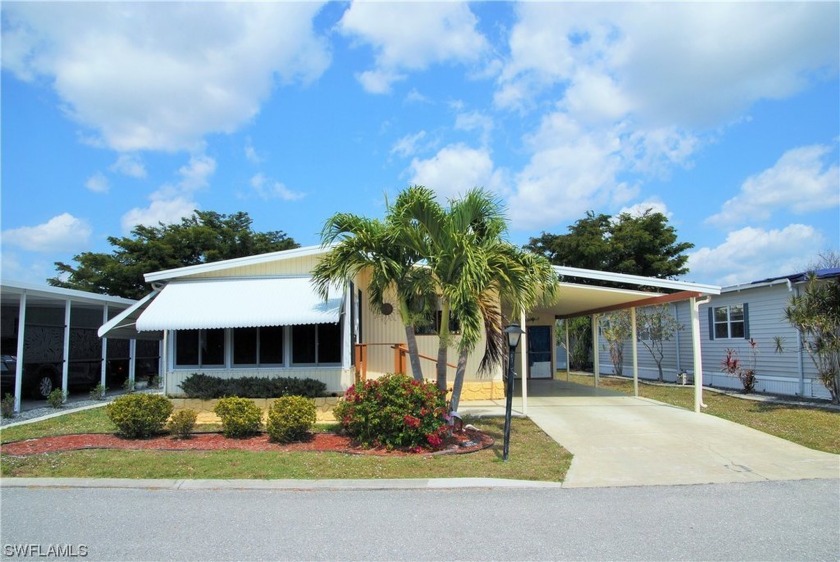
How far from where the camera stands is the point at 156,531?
5531mm

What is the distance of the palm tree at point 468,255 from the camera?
943cm

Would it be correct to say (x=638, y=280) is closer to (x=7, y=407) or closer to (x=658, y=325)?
(x=658, y=325)

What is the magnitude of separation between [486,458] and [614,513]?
108 inches

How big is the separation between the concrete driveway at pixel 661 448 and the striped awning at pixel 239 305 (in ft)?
13.3

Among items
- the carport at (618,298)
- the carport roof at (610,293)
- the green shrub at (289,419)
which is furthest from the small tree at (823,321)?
the green shrub at (289,419)

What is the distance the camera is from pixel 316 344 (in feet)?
43.7

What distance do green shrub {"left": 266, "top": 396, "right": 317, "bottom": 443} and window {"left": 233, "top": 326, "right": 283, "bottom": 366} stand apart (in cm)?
375

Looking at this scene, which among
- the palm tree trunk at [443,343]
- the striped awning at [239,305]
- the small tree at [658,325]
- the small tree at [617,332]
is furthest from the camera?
the small tree at [617,332]

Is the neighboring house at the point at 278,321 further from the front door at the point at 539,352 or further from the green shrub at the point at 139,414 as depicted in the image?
the front door at the point at 539,352

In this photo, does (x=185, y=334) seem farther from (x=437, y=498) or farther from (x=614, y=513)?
(x=614, y=513)

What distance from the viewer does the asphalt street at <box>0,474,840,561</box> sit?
4984 mm

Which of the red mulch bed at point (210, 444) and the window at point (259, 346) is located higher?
the window at point (259, 346)

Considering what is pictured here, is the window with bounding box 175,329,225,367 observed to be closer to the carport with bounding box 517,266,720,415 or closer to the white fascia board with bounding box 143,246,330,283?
the white fascia board with bounding box 143,246,330,283

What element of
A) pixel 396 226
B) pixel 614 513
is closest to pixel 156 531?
pixel 614 513
